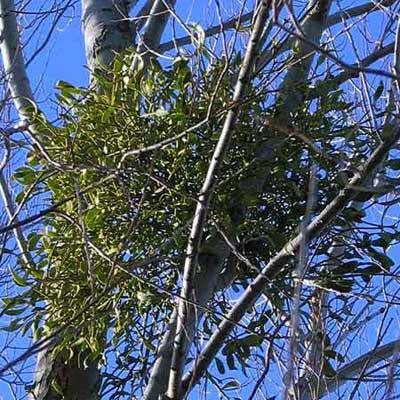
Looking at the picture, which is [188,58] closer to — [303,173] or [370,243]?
[303,173]

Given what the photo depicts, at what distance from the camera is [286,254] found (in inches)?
61.7

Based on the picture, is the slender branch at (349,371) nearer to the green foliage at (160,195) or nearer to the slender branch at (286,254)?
the green foliage at (160,195)

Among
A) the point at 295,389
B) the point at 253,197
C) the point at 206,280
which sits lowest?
the point at 295,389

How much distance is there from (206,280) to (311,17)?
0.53 metres

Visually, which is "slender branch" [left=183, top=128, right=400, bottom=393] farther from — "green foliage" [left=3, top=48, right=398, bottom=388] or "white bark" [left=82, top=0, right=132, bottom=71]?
"white bark" [left=82, top=0, right=132, bottom=71]

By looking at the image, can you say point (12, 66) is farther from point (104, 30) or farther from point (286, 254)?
point (286, 254)

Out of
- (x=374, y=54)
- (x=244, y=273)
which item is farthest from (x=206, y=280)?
(x=374, y=54)

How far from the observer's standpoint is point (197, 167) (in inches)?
75.3

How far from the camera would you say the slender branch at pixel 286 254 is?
151 centimetres

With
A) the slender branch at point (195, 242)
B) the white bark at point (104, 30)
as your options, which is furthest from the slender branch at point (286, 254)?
the white bark at point (104, 30)

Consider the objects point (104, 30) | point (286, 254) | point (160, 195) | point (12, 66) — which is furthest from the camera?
point (12, 66)

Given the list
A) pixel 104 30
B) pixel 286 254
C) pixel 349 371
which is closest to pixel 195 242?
pixel 286 254

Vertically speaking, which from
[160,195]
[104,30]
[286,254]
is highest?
[104,30]

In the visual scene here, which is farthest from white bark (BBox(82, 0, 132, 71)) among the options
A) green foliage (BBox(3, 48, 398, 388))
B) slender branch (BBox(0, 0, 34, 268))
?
green foliage (BBox(3, 48, 398, 388))
